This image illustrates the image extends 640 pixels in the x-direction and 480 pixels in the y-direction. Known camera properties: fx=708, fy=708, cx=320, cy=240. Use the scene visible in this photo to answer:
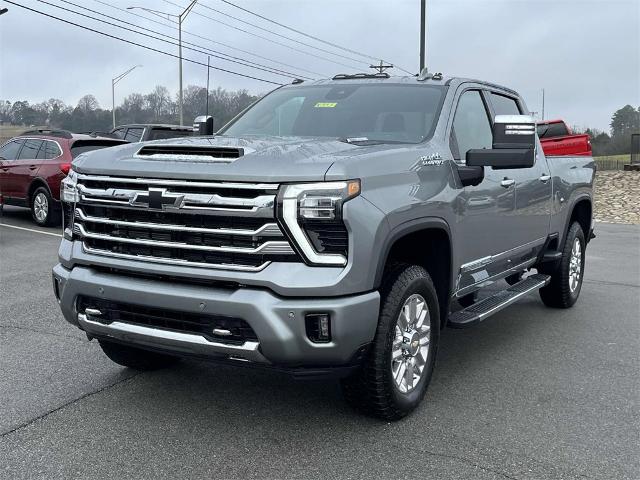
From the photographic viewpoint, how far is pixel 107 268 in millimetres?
3799

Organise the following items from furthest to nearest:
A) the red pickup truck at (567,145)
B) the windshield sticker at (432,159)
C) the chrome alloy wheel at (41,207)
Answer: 1. the chrome alloy wheel at (41,207)
2. the red pickup truck at (567,145)
3. the windshield sticker at (432,159)

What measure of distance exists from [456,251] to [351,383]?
1170 millimetres

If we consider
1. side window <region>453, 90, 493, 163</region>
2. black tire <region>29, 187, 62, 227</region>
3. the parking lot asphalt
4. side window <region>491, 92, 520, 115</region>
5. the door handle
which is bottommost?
the parking lot asphalt

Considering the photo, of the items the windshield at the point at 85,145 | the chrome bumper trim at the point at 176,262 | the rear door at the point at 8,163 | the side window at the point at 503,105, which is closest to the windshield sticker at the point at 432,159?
the chrome bumper trim at the point at 176,262

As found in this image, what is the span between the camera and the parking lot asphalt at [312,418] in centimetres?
343

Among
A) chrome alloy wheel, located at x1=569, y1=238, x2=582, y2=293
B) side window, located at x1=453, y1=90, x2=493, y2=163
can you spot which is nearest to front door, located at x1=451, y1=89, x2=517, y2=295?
side window, located at x1=453, y1=90, x2=493, y2=163

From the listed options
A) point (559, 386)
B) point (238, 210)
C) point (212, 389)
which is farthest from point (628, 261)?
point (238, 210)

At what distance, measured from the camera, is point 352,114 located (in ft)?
16.2

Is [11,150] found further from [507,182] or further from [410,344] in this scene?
[410,344]

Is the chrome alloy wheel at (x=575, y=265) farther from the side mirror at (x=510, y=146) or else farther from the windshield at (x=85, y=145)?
the windshield at (x=85, y=145)

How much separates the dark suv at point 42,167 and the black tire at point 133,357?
27.5ft

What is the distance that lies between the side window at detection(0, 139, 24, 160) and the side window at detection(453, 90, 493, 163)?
1096 centimetres

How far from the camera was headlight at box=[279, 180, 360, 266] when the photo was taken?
11.0 ft

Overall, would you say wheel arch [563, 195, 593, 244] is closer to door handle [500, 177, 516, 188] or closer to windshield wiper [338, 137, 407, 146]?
door handle [500, 177, 516, 188]
